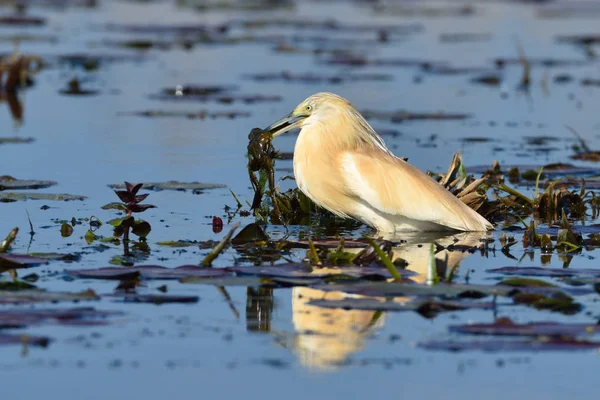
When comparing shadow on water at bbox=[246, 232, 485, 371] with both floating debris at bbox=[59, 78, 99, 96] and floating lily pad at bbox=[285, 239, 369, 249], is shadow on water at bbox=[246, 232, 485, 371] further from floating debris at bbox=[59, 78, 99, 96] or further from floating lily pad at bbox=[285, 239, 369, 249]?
floating debris at bbox=[59, 78, 99, 96]

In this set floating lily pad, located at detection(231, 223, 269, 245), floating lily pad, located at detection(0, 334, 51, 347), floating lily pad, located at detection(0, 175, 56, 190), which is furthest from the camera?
floating lily pad, located at detection(0, 175, 56, 190)

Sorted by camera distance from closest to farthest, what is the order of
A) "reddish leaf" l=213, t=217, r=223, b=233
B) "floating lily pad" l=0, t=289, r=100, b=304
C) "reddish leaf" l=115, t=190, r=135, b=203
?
1. "floating lily pad" l=0, t=289, r=100, b=304
2. "reddish leaf" l=115, t=190, r=135, b=203
3. "reddish leaf" l=213, t=217, r=223, b=233

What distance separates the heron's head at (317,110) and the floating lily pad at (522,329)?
3385 mm

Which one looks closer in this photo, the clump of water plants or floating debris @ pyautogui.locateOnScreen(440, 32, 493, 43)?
the clump of water plants

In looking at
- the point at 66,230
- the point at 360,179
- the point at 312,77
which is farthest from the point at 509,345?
the point at 312,77

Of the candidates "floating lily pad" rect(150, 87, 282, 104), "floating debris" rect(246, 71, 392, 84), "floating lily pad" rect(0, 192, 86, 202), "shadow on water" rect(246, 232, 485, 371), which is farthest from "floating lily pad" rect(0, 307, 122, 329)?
"floating debris" rect(246, 71, 392, 84)

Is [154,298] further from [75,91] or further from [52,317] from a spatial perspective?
[75,91]

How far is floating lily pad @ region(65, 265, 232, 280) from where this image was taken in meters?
7.02

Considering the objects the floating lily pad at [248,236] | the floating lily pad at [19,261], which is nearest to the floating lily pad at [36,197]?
the floating lily pad at [248,236]

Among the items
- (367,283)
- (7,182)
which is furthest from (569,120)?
(367,283)

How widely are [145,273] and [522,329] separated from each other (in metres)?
2.24

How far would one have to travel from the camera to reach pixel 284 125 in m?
9.48

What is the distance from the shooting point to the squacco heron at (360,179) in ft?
29.2

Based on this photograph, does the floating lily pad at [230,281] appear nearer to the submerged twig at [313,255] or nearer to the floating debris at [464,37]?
the submerged twig at [313,255]
